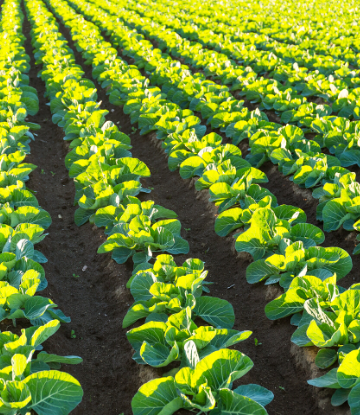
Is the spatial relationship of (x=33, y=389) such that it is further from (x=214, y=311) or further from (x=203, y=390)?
(x=214, y=311)

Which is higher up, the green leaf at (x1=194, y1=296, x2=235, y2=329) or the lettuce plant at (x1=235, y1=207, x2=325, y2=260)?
the lettuce plant at (x1=235, y1=207, x2=325, y2=260)

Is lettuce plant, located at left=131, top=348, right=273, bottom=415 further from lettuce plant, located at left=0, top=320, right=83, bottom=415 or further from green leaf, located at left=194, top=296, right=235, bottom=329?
green leaf, located at left=194, top=296, right=235, bottom=329

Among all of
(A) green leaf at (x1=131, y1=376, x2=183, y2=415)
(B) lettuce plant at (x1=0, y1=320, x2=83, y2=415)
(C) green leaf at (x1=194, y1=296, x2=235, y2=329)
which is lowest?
(C) green leaf at (x1=194, y1=296, x2=235, y2=329)

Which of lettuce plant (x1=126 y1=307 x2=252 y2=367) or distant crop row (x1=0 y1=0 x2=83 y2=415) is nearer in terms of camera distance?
distant crop row (x1=0 y1=0 x2=83 y2=415)

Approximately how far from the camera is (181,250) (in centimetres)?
484

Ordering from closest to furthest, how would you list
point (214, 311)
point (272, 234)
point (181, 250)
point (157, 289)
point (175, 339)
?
point (175, 339), point (157, 289), point (214, 311), point (272, 234), point (181, 250)

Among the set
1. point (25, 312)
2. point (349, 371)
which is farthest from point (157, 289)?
point (349, 371)

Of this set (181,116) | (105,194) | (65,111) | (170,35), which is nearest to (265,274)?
(105,194)

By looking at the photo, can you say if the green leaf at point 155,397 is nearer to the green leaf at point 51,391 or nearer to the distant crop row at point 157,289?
the distant crop row at point 157,289

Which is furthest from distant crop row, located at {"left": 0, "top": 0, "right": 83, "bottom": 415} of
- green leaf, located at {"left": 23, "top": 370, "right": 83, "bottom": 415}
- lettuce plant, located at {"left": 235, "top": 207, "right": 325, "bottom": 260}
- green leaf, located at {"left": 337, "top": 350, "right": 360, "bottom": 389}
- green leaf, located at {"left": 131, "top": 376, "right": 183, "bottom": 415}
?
lettuce plant, located at {"left": 235, "top": 207, "right": 325, "bottom": 260}

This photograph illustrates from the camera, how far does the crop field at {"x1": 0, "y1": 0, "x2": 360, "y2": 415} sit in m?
3.25

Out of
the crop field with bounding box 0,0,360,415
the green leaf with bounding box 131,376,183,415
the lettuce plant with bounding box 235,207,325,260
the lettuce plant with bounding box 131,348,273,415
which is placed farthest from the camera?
the lettuce plant with bounding box 235,207,325,260

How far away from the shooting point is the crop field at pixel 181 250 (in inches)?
128

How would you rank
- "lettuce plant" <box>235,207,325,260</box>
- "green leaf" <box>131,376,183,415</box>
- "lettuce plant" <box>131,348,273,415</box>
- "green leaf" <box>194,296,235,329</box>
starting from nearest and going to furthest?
"lettuce plant" <box>131,348,273,415</box>
"green leaf" <box>131,376,183,415</box>
"green leaf" <box>194,296,235,329</box>
"lettuce plant" <box>235,207,325,260</box>
